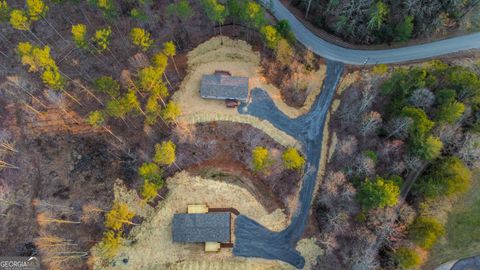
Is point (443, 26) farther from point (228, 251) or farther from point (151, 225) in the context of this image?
point (151, 225)

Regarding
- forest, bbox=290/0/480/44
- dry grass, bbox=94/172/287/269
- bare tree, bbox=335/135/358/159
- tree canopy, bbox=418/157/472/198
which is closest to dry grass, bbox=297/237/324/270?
dry grass, bbox=94/172/287/269

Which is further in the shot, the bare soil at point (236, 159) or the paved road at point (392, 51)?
the paved road at point (392, 51)

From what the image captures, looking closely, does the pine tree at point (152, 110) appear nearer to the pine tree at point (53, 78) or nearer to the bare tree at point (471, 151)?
the pine tree at point (53, 78)

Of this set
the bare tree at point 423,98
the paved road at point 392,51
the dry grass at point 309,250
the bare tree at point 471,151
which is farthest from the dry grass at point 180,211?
the paved road at point 392,51

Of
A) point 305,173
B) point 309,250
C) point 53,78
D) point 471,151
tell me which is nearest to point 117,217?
point 53,78

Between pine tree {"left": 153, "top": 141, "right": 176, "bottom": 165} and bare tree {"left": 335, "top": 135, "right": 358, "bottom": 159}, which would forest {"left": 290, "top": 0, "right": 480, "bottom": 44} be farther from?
pine tree {"left": 153, "top": 141, "right": 176, "bottom": 165}

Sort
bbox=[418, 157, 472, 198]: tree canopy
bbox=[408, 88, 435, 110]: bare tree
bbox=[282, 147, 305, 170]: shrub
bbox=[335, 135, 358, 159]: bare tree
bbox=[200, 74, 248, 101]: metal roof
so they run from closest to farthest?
bbox=[418, 157, 472, 198]: tree canopy → bbox=[282, 147, 305, 170]: shrub → bbox=[408, 88, 435, 110]: bare tree → bbox=[335, 135, 358, 159]: bare tree → bbox=[200, 74, 248, 101]: metal roof
